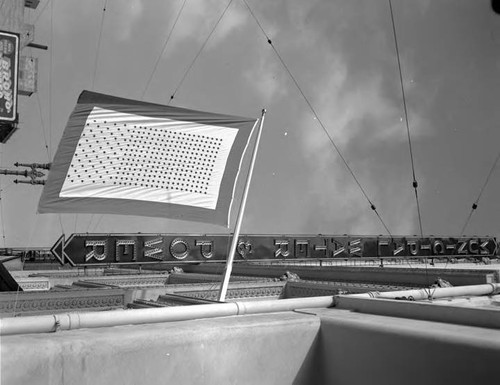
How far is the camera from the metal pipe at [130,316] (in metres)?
5.47

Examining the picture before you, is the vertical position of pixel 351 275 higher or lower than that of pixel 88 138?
lower

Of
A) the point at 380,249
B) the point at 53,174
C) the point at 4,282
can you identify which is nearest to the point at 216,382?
the point at 53,174

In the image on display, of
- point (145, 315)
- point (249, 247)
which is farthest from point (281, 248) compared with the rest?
point (145, 315)

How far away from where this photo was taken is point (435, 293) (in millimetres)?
9375

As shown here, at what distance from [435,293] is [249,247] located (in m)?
24.4

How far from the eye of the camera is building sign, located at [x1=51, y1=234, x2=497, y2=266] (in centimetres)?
2660

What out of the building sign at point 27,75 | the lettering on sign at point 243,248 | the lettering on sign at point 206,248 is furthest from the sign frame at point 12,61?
the lettering on sign at point 243,248

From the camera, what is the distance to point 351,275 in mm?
27547

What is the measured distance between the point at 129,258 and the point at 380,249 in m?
19.7

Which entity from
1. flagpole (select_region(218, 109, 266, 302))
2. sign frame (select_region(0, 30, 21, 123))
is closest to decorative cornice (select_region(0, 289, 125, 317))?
flagpole (select_region(218, 109, 266, 302))

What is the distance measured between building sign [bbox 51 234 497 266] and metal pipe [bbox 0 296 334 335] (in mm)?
20817

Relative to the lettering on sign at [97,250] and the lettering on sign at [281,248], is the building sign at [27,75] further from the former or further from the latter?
the lettering on sign at [281,248]

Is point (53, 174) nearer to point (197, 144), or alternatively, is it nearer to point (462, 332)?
point (197, 144)

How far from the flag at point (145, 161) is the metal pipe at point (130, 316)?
3.43 metres
